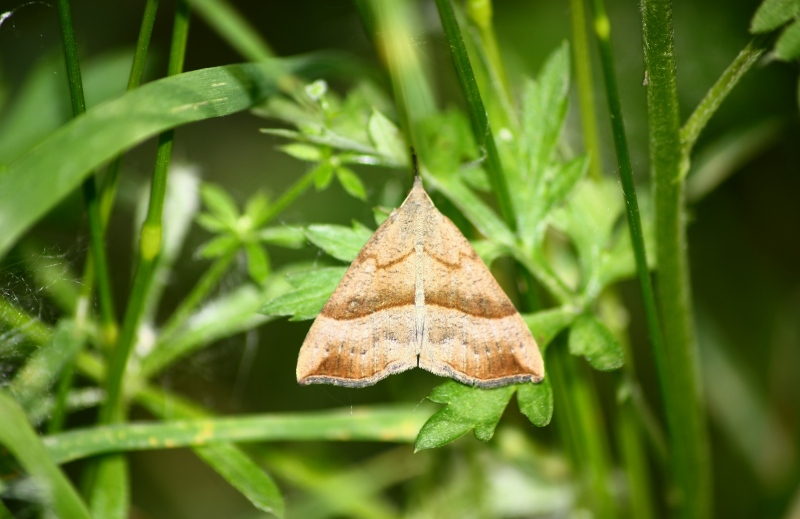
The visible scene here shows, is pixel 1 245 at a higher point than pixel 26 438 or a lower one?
higher

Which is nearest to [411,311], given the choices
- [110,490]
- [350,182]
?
[350,182]

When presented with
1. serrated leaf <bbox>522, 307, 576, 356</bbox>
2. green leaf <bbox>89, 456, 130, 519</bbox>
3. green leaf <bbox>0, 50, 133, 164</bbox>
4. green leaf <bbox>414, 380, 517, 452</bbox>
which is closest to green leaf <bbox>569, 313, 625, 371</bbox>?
serrated leaf <bbox>522, 307, 576, 356</bbox>

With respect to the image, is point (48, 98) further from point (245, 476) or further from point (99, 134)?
point (245, 476)

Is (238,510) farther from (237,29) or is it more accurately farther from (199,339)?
(237,29)

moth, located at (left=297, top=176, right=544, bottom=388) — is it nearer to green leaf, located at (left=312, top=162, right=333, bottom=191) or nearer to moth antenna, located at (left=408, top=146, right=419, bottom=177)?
moth antenna, located at (left=408, top=146, right=419, bottom=177)

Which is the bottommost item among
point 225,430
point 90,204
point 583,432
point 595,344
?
point 583,432

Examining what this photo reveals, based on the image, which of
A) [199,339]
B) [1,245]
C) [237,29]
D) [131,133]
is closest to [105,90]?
[237,29]
